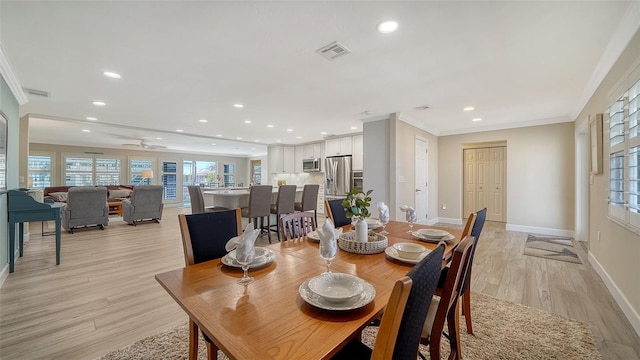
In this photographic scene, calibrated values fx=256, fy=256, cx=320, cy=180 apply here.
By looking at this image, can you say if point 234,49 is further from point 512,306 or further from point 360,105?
point 512,306

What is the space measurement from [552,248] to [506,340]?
131 inches

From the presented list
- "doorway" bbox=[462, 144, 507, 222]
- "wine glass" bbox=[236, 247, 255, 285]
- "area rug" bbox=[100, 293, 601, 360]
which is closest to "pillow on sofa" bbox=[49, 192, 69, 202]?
"area rug" bbox=[100, 293, 601, 360]

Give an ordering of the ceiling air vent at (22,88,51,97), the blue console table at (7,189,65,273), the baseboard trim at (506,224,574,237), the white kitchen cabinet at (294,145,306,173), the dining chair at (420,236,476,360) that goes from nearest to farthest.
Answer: the dining chair at (420,236,476,360) < the blue console table at (7,189,65,273) < the ceiling air vent at (22,88,51,97) < the baseboard trim at (506,224,574,237) < the white kitchen cabinet at (294,145,306,173)

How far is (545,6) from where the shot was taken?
1.75 m

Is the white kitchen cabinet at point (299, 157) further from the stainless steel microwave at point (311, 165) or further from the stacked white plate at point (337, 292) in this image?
the stacked white plate at point (337, 292)

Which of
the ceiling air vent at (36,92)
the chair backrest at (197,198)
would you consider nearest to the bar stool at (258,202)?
the chair backrest at (197,198)

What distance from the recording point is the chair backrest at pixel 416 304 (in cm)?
68

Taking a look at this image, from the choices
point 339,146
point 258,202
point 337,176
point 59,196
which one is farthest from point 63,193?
point 339,146

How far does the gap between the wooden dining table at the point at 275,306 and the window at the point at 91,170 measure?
35.6 ft

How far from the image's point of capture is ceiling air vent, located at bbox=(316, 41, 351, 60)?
226cm

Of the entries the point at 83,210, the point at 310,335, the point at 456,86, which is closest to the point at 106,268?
the point at 83,210

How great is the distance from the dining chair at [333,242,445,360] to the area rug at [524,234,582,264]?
13.5 ft

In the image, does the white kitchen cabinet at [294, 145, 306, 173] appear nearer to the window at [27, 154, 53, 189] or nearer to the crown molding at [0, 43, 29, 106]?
the crown molding at [0, 43, 29, 106]

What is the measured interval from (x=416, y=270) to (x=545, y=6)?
219 centimetres
